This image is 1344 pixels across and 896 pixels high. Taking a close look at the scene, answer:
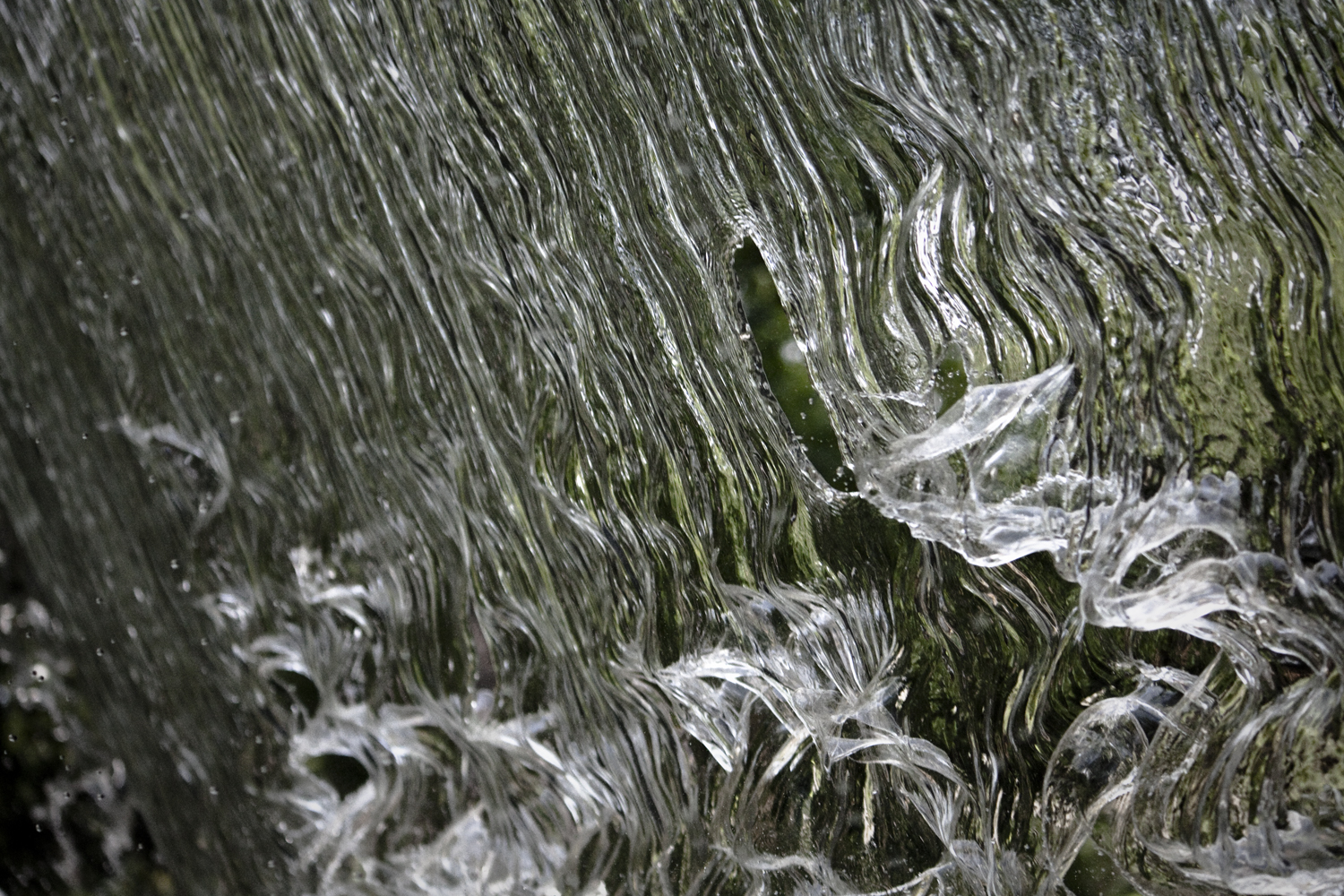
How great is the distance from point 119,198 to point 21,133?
82 mm

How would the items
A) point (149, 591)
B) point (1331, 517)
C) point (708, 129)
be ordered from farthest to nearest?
point (149, 591), point (708, 129), point (1331, 517)

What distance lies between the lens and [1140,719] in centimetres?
60

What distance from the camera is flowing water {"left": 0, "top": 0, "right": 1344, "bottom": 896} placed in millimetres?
530

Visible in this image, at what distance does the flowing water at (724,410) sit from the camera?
1.74 ft

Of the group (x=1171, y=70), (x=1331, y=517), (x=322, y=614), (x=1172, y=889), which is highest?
(x=1171, y=70)

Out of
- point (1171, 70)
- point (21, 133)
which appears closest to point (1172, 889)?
point (1171, 70)

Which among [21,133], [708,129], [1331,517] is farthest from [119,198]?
[1331,517]

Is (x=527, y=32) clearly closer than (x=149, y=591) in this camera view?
Yes

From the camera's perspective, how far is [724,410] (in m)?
0.66

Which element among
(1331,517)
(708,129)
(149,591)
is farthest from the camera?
(149,591)

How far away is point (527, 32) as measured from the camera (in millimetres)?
610

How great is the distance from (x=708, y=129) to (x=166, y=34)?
12.9 inches

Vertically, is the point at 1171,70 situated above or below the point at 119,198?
below

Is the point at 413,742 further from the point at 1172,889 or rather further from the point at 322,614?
the point at 1172,889
